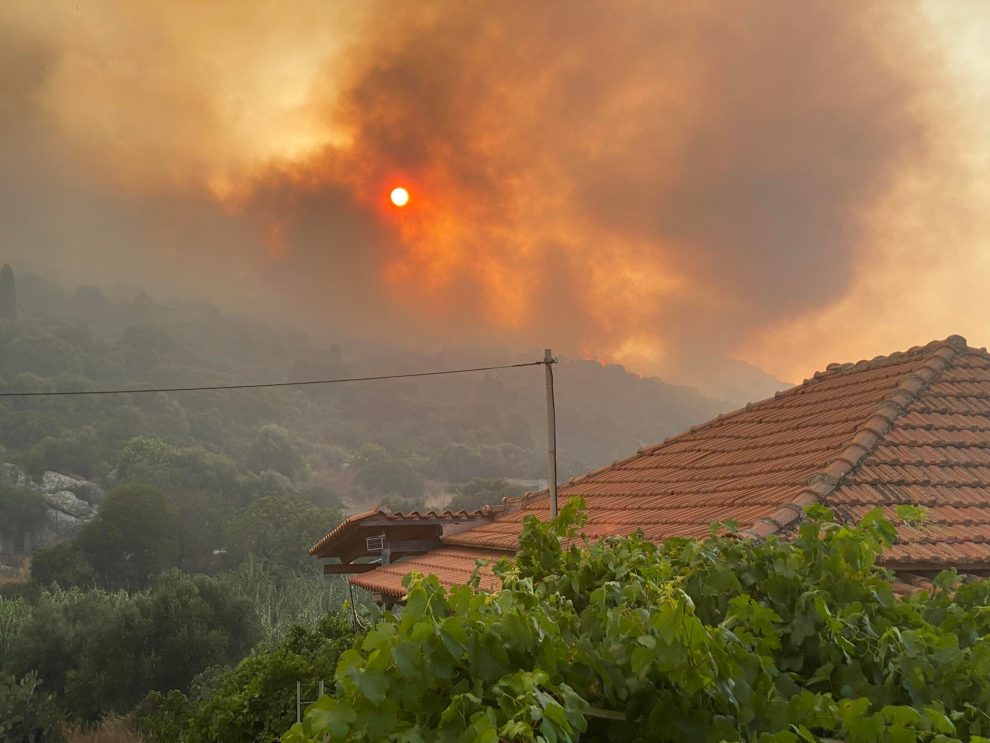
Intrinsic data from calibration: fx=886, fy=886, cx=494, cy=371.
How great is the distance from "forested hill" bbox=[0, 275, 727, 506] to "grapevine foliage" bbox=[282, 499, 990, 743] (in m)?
72.4

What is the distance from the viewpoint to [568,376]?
119938mm

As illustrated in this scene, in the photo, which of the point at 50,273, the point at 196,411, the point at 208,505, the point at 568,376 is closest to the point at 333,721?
the point at 208,505

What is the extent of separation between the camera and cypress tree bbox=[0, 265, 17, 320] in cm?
9888

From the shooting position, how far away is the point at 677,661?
2.04 metres

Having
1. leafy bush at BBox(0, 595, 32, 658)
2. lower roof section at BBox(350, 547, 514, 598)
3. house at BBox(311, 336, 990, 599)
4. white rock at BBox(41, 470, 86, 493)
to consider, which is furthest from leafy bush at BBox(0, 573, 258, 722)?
white rock at BBox(41, 470, 86, 493)

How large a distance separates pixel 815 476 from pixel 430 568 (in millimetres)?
5272

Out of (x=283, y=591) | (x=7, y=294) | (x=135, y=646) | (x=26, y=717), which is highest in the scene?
(x=7, y=294)

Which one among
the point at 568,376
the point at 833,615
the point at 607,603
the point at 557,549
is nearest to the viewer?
the point at 607,603

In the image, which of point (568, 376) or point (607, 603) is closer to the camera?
point (607, 603)

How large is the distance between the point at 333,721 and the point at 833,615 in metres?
1.80

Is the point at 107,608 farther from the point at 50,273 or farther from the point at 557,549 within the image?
the point at 50,273

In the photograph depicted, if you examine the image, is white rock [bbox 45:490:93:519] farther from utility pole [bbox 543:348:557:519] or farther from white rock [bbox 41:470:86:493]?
utility pole [bbox 543:348:557:519]

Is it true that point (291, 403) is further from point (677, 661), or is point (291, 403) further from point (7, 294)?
point (677, 661)

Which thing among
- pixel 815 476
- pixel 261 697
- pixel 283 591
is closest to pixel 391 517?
pixel 261 697
